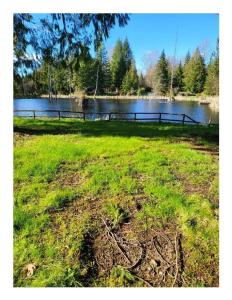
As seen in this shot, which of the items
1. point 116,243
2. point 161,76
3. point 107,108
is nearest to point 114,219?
point 116,243

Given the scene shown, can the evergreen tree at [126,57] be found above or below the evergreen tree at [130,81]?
above

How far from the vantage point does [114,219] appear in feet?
14.1

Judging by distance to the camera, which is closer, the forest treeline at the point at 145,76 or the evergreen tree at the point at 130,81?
the forest treeline at the point at 145,76

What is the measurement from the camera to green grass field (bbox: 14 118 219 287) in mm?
3359

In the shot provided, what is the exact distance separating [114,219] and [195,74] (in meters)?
50.4

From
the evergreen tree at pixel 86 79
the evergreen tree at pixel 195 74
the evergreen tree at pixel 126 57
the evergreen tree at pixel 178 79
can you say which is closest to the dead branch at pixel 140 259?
the evergreen tree at pixel 86 79

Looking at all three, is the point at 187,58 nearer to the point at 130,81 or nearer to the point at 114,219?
the point at 130,81

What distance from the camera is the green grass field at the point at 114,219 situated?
3.36 meters

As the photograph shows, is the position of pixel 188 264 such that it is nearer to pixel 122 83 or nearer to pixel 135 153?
pixel 135 153

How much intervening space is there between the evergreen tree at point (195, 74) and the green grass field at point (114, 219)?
4654 cm

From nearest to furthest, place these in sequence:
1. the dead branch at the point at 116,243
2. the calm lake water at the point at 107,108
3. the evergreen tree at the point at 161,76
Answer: the dead branch at the point at 116,243 < the calm lake water at the point at 107,108 < the evergreen tree at the point at 161,76

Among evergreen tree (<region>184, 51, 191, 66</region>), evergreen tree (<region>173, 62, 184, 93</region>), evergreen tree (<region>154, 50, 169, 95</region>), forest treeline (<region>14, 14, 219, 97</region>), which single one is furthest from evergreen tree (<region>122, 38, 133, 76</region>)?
evergreen tree (<region>184, 51, 191, 66</region>)

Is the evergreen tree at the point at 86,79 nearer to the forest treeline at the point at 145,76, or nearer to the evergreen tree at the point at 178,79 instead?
the forest treeline at the point at 145,76

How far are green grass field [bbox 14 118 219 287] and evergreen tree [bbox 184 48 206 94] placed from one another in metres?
46.5
